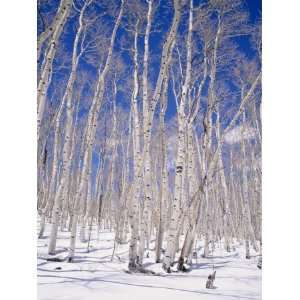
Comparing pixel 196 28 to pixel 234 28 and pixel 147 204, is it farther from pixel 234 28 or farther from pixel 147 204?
pixel 147 204

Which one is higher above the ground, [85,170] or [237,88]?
[237,88]

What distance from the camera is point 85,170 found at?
567cm

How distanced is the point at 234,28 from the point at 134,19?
162 cm
